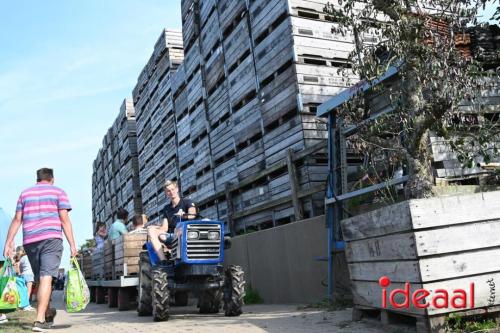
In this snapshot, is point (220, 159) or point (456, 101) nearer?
point (456, 101)

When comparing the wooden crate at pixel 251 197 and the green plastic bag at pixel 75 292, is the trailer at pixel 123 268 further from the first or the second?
the green plastic bag at pixel 75 292

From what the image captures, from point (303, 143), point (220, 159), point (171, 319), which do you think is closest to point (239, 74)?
point (220, 159)

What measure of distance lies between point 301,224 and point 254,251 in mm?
1874

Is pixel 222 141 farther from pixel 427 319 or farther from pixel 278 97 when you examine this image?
pixel 427 319

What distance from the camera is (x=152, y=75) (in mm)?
16969

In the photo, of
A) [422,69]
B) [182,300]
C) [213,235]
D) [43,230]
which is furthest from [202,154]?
[422,69]

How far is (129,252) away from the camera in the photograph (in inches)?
372

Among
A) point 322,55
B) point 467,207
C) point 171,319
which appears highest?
point 322,55

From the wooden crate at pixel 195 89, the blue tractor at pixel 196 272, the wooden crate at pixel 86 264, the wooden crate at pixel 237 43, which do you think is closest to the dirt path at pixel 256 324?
the blue tractor at pixel 196 272

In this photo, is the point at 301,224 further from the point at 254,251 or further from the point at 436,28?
the point at 436,28

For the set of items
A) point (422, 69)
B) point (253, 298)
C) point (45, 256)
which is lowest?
point (253, 298)

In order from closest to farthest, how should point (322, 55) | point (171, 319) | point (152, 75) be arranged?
point (171, 319), point (322, 55), point (152, 75)

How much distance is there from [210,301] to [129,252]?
2.46m

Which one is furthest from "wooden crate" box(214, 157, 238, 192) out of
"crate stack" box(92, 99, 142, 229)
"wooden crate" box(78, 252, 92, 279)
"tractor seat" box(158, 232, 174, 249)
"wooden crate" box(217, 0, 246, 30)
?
"crate stack" box(92, 99, 142, 229)
